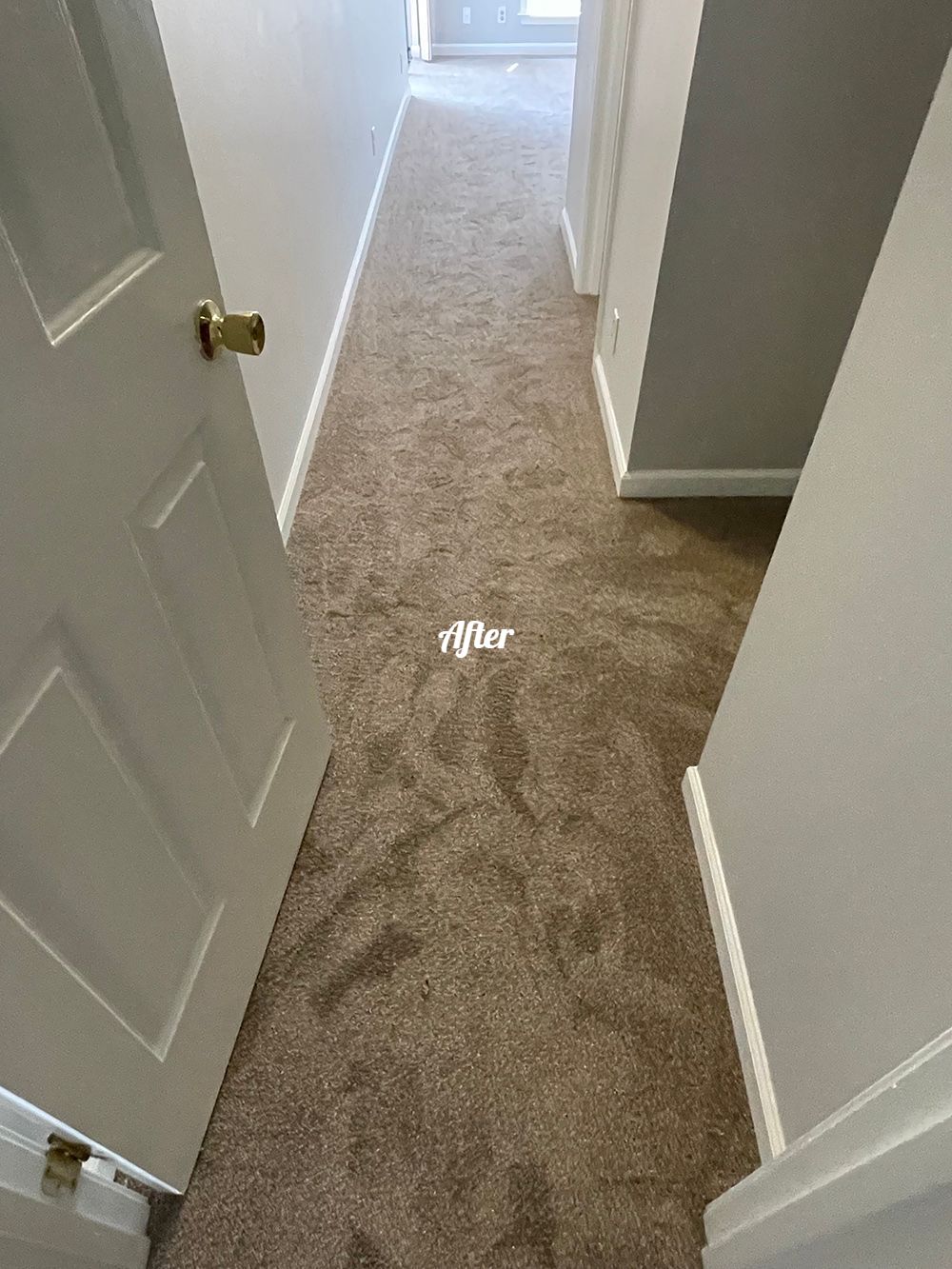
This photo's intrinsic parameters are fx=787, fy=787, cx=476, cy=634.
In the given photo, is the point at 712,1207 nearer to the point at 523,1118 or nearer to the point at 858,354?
the point at 523,1118

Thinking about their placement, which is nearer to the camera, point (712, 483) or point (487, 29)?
point (712, 483)

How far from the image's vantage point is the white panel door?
629 millimetres

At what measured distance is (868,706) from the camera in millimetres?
839

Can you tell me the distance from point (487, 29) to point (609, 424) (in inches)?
231

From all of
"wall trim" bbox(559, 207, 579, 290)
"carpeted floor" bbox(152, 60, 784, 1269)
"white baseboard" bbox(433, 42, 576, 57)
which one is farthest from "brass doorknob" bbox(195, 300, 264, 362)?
"white baseboard" bbox(433, 42, 576, 57)

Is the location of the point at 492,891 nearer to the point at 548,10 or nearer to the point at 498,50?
the point at 498,50

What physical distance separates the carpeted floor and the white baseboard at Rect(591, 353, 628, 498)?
0.05 meters

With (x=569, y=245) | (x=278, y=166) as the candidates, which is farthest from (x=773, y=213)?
(x=569, y=245)

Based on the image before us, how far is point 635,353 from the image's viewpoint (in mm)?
2016

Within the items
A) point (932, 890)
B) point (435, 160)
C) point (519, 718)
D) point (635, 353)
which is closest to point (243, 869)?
point (519, 718)

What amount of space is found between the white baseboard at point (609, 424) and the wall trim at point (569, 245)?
707 millimetres

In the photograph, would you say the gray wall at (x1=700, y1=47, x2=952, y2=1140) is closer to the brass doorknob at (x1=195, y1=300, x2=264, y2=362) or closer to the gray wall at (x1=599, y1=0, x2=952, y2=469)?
the brass doorknob at (x1=195, y1=300, x2=264, y2=362)

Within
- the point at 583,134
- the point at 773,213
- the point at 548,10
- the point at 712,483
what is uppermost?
the point at 773,213

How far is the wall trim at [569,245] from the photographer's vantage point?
10.3 ft
